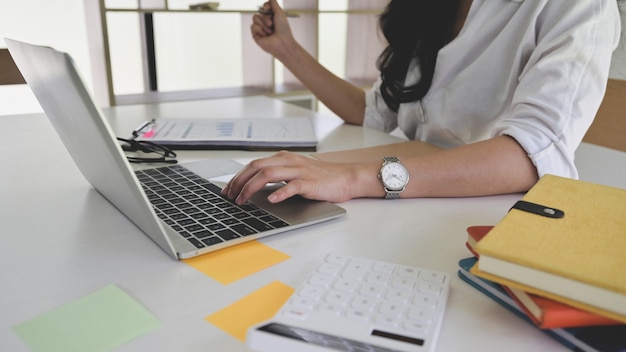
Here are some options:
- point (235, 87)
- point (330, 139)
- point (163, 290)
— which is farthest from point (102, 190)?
point (235, 87)

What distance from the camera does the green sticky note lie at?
1.43 feet

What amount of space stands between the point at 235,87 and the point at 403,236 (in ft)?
7.80

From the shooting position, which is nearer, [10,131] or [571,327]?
[571,327]

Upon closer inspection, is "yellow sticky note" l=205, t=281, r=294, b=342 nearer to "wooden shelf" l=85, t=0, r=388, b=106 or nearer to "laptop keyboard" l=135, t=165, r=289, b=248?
"laptop keyboard" l=135, t=165, r=289, b=248

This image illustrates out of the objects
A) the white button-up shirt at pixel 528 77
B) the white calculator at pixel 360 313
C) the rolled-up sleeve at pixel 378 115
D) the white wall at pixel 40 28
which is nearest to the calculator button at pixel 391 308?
the white calculator at pixel 360 313

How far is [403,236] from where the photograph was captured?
26.1 inches

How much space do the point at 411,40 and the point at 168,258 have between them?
88cm

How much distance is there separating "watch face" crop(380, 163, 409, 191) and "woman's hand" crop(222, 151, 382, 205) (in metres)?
0.04

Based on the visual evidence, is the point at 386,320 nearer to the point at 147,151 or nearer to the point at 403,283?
the point at 403,283

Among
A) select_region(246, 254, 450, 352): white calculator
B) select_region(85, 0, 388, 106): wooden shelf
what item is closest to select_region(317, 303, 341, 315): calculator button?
select_region(246, 254, 450, 352): white calculator

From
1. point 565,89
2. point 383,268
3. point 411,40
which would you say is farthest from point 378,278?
point 411,40

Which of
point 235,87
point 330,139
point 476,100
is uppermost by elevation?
point 476,100

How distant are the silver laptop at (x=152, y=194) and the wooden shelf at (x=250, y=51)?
1668 mm

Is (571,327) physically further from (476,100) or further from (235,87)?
(235,87)
